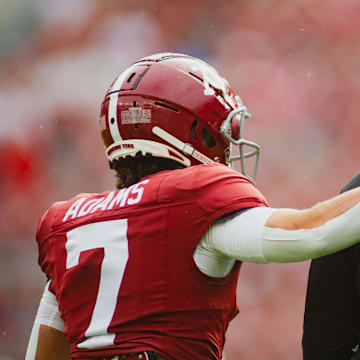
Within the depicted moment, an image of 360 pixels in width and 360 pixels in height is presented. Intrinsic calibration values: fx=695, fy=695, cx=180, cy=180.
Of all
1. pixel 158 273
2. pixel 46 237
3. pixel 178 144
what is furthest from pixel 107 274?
pixel 178 144

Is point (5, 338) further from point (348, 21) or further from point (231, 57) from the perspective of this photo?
point (348, 21)

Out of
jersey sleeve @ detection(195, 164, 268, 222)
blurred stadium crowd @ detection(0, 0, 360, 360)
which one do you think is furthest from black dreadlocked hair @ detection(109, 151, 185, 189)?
blurred stadium crowd @ detection(0, 0, 360, 360)

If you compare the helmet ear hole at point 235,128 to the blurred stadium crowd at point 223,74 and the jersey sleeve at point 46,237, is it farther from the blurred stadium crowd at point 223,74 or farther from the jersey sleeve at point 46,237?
the blurred stadium crowd at point 223,74

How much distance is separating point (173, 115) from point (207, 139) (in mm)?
131

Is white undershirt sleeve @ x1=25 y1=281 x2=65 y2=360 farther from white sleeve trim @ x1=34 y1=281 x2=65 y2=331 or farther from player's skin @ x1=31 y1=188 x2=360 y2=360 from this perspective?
player's skin @ x1=31 y1=188 x2=360 y2=360

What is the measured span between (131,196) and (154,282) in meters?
0.24

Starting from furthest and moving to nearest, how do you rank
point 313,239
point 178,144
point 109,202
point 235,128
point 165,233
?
1. point 235,128
2. point 178,144
3. point 109,202
4. point 165,233
5. point 313,239

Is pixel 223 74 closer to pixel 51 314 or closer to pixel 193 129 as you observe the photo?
pixel 193 129

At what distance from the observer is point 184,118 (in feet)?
6.48

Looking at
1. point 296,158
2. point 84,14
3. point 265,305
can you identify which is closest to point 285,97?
point 296,158

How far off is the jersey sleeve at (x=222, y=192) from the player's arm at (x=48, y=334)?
2.17ft

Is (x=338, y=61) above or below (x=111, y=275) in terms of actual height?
above

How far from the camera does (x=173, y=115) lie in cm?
197

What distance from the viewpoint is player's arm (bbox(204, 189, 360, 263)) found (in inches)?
54.3
